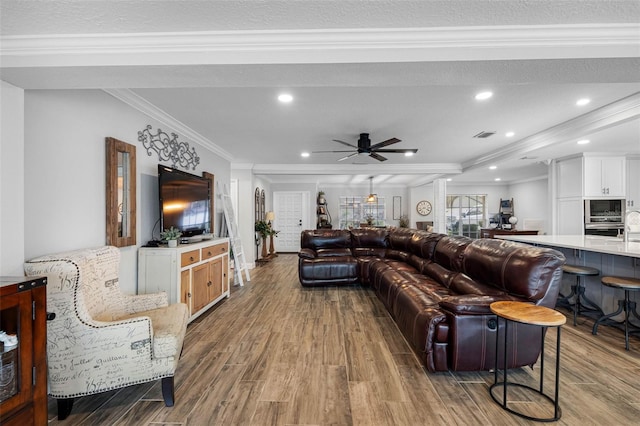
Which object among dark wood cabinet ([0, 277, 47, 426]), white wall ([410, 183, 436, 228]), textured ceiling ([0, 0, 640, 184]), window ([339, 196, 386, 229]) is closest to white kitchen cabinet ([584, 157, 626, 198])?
textured ceiling ([0, 0, 640, 184])

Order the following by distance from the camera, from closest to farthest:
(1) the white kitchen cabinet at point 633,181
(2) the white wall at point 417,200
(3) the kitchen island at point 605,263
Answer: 1. (3) the kitchen island at point 605,263
2. (1) the white kitchen cabinet at point 633,181
3. (2) the white wall at point 417,200

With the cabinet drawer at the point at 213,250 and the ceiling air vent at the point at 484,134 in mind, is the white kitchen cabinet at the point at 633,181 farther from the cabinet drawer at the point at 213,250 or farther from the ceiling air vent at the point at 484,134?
the cabinet drawer at the point at 213,250

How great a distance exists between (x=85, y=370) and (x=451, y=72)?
3006mm

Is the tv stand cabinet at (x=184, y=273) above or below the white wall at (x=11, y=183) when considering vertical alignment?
below

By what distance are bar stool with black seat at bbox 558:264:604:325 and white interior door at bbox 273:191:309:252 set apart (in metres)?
7.16

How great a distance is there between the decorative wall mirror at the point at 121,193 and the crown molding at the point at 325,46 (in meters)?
0.99

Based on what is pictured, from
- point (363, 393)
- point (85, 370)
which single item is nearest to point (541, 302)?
point (363, 393)

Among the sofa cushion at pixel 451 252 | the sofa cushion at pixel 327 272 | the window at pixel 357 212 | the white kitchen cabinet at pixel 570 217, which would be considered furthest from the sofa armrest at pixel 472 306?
the window at pixel 357 212

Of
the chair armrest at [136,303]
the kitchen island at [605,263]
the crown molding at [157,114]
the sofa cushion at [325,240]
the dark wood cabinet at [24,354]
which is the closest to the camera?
the dark wood cabinet at [24,354]

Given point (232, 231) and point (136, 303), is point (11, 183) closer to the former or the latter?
point (136, 303)

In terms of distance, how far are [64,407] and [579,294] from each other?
497 centimetres

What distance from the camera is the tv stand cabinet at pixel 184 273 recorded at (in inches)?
118

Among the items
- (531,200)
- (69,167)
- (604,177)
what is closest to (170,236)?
(69,167)

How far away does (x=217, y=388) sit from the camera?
2094 mm
